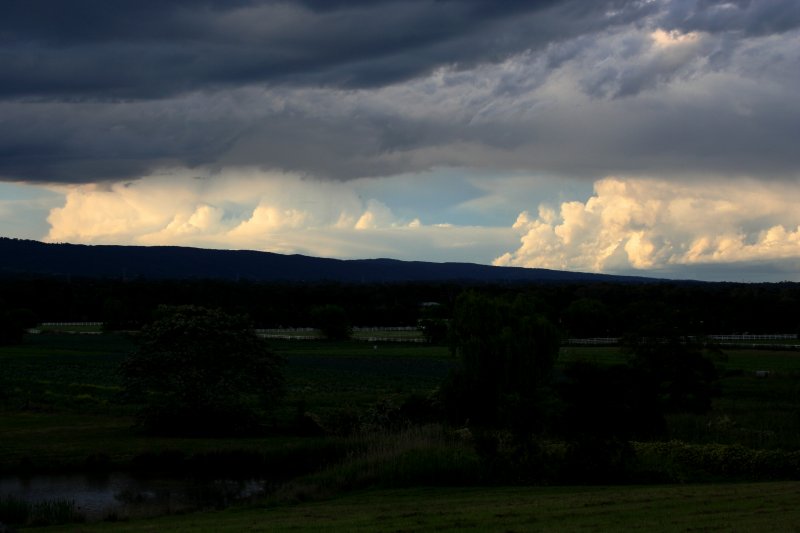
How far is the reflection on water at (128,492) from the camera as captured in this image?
2725cm

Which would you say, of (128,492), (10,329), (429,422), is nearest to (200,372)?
(429,422)

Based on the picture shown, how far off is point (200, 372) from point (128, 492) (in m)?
15.3

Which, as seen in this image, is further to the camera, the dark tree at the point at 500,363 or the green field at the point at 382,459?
the dark tree at the point at 500,363

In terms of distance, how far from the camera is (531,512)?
21312mm

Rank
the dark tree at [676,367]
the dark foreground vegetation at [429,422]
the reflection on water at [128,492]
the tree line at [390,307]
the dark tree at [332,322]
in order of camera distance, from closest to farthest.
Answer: the reflection on water at [128,492] < the dark foreground vegetation at [429,422] < the dark tree at [676,367] < the tree line at [390,307] < the dark tree at [332,322]

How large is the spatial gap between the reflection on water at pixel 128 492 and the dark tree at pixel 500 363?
476 inches

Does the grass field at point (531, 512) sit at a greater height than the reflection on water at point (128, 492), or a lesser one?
greater

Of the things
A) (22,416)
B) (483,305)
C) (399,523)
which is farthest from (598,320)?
(399,523)

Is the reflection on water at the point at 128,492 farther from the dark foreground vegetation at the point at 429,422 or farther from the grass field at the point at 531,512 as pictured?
the grass field at the point at 531,512

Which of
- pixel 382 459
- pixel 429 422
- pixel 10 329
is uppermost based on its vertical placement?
pixel 382 459

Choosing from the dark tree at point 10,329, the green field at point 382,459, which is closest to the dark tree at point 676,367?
the green field at point 382,459

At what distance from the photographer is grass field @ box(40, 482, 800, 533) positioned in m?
19.5

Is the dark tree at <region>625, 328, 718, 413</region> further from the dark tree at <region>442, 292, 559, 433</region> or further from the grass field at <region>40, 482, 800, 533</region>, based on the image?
the grass field at <region>40, 482, 800, 533</region>

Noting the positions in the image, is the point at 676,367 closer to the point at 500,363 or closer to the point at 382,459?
the point at 500,363
